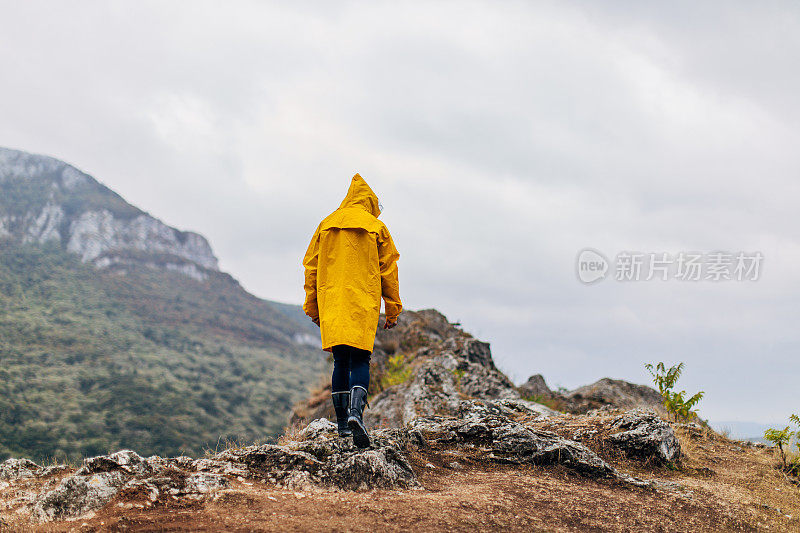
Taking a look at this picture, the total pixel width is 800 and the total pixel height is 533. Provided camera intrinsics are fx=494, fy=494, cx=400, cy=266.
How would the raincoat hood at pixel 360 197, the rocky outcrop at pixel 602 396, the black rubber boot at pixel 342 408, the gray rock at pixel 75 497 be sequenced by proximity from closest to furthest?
1. the gray rock at pixel 75 497
2. the black rubber boot at pixel 342 408
3. the raincoat hood at pixel 360 197
4. the rocky outcrop at pixel 602 396

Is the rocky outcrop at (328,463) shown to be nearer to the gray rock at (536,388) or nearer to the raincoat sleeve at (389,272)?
the raincoat sleeve at (389,272)

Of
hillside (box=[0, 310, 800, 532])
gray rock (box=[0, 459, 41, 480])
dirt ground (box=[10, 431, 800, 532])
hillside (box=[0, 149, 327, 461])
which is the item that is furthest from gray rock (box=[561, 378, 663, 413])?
hillside (box=[0, 149, 327, 461])

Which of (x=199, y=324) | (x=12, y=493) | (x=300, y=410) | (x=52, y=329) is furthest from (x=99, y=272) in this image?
(x=12, y=493)

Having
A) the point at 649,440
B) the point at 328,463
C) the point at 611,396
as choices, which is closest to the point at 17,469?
the point at 328,463

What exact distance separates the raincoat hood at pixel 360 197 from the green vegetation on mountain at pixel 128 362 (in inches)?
1763

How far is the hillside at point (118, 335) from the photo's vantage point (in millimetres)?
62406

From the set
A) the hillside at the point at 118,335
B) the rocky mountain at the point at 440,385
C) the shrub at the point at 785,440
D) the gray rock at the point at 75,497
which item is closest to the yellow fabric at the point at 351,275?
the gray rock at the point at 75,497

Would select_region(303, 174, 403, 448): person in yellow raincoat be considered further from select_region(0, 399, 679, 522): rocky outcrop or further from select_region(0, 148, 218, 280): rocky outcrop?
select_region(0, 148, 218, 280): rocky outcrop

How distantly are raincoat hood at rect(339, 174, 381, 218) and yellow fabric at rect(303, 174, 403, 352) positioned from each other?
1 centimetres

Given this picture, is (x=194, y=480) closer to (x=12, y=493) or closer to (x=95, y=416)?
(x=12, y=493)

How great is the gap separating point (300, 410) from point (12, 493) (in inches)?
426

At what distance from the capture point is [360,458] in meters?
4.68

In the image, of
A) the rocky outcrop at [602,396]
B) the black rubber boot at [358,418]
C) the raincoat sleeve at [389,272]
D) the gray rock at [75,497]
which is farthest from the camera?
the rocky outcrop at [602,396]

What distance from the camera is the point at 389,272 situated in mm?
5566
